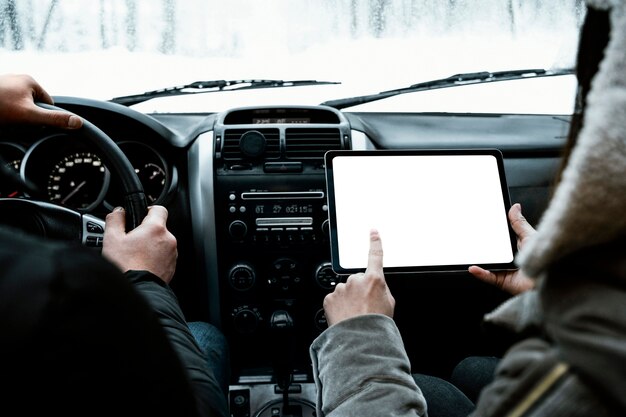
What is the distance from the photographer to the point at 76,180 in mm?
1831

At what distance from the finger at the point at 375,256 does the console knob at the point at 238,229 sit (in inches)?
24.8

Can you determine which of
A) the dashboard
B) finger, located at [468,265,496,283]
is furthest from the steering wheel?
finger, located at [468,265,496,283]

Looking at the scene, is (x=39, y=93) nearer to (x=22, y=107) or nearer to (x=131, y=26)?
(x=22, y=107)

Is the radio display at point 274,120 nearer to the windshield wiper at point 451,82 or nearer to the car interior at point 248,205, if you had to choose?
the car interior at point 248,205

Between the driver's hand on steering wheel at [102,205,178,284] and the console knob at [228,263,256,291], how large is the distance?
0.55 meters

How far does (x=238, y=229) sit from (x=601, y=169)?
4.89 ft

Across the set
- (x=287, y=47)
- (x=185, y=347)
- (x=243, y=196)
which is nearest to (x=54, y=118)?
(x=185, y=347)

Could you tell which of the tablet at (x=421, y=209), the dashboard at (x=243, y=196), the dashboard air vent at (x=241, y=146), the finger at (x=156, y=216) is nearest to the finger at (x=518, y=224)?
the tablet at (x=421, y=209)

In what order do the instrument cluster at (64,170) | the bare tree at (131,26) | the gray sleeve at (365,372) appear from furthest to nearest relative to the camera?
the bare tree at (131,26), the instrument cluster at (64,170), the gray sleeve at (365,372)

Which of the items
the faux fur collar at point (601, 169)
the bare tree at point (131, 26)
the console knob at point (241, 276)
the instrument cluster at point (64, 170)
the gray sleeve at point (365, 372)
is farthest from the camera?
the bare tree at point (131, 26)

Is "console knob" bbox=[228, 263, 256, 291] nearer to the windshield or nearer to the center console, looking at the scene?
the center console

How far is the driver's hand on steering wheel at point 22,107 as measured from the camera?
4.06 feet

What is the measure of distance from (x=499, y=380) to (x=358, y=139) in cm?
150

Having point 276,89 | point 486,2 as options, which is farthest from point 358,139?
point 486,2
